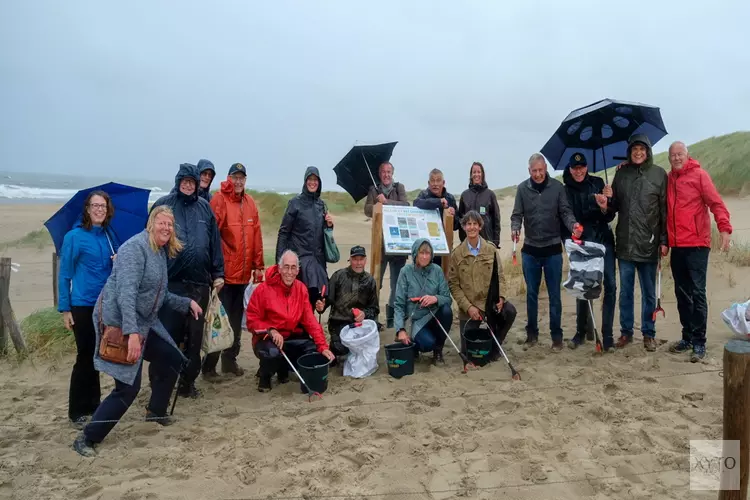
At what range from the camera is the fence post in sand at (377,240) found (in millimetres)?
6254

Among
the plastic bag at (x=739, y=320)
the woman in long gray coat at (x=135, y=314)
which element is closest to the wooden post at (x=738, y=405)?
the plastic bag at (x=739, y=320)

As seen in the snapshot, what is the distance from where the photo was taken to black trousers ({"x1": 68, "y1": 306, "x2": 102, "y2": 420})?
4.16m

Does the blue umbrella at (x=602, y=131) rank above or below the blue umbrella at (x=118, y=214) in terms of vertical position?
above

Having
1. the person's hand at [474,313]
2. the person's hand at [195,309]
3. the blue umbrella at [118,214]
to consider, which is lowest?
the person's hand at [474,313]

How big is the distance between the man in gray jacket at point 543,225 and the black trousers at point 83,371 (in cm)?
408

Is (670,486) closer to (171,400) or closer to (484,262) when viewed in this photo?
(484,262)

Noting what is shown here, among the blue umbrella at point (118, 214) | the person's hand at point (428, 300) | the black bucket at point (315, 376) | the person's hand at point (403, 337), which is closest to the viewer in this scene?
the blue umbrella at point (118, 214)

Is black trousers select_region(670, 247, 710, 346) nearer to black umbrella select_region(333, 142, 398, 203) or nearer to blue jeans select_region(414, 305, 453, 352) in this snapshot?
blue jeans select_region(414, 305, 453, 352)

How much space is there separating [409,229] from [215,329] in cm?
254

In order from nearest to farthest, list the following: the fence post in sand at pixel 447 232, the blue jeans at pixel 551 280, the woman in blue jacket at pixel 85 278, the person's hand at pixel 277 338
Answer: the woman in blue jacket at pixel 85 278
the person's hand at pixel 277 338
the blue jeans at pixel 551 280
the fence post in sand at pixel 447 232

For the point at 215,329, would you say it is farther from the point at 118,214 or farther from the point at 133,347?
the point at 118,214

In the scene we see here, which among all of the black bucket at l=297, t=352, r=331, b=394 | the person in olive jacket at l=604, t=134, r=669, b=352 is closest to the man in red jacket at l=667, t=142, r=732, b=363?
the person in olive jacket at l=604, t=134, r=669, b=352

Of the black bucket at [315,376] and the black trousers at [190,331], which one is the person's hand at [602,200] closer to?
the black bucket at [315,376]

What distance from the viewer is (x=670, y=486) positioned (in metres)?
3.21
